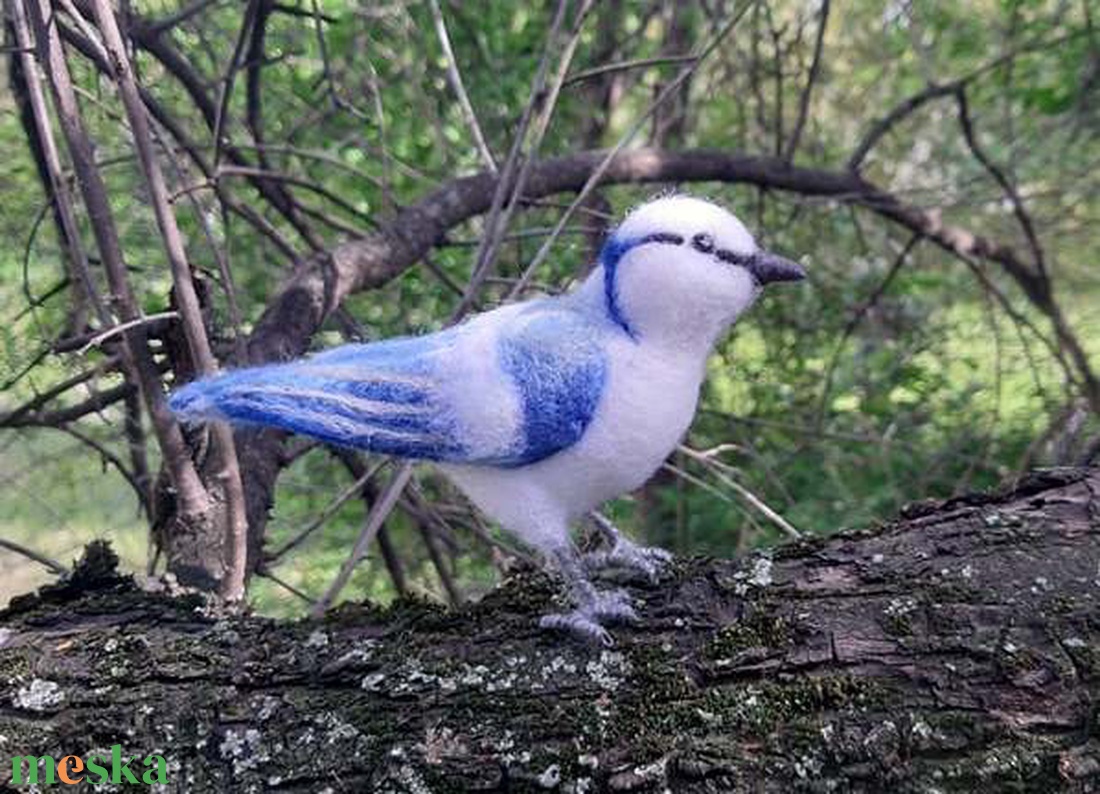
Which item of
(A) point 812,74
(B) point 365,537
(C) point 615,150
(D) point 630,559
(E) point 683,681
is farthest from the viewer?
(A) point 812,74

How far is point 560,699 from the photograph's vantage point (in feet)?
3.34

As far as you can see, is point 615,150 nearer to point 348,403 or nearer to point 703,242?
point 703,242

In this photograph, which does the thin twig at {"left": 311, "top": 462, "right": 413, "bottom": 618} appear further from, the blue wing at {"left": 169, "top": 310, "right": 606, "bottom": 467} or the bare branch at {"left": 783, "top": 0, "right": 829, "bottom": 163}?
the bare branch at {"left": 783, "top": 0, "right": 829, "bottom": 163}

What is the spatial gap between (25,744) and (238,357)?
56 cm

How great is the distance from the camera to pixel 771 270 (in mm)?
1088

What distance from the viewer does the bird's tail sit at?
41.8 inches

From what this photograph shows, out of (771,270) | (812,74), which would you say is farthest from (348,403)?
(812,74)

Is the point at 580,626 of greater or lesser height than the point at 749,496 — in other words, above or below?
above

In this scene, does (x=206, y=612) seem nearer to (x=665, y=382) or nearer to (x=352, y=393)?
(x=352, y=393)

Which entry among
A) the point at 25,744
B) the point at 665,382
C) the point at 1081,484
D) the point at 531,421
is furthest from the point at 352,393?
the point at 1081,484

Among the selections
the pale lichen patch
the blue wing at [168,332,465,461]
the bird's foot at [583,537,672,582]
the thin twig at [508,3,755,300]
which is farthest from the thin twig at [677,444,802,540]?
the pale lichen patch

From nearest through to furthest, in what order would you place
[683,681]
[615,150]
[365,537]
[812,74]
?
1. [683,681]
2. [365,537]
3. [615,150]
4. [812,74]

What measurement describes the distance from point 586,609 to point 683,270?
315 millimetres

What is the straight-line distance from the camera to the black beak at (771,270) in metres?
1.09
